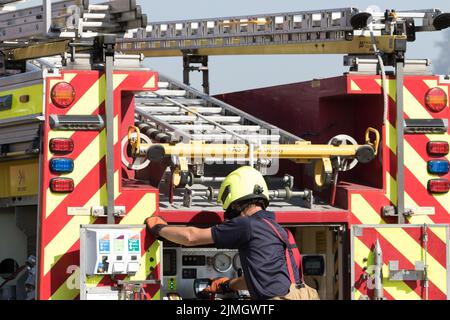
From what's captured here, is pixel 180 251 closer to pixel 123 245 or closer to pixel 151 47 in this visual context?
pixel 123 245

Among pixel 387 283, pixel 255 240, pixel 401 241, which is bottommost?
pixel 387 283

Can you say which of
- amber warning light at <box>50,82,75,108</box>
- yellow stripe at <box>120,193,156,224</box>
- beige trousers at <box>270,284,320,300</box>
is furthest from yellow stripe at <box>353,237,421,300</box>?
amber warning light at <box>50,82,75,108</box>

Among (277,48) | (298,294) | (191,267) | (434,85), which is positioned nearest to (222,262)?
(191,267)

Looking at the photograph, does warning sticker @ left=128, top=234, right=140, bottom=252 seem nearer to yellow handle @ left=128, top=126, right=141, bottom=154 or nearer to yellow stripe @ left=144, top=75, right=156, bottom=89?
yellow handle @ left=128, top=126, right=141, bottom=154

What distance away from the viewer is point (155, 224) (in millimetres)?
8391

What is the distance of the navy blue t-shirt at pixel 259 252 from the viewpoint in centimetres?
709

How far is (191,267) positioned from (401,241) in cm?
132

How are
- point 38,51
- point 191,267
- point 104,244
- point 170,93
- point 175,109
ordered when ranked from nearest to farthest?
point 104,244
point 191,267
point 38,51
point 175,109
point 170,93

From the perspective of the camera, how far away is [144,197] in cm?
853

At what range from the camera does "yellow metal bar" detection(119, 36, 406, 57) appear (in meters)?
9.74

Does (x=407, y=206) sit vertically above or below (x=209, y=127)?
below

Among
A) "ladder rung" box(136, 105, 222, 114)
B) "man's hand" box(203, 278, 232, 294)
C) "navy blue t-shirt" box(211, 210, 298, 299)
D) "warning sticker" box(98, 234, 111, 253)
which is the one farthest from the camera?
"ladder rung" box(136, 105, 222, 114)

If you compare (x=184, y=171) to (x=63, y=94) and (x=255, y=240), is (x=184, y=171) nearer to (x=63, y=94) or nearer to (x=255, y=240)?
(x=63, y=94)

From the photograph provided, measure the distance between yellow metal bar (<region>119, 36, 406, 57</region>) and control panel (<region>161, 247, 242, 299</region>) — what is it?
163 centimetres
